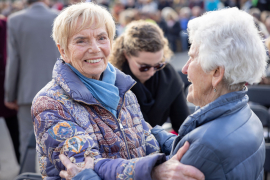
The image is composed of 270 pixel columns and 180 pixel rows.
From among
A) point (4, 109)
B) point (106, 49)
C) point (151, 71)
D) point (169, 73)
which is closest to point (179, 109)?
point (169, 73)

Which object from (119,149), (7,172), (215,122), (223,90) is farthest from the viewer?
(7,172)

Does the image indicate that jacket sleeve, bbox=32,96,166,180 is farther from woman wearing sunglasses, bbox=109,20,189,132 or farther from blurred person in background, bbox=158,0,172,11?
blurred person in background, bbox=158,0,172,11

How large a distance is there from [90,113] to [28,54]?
2237mm

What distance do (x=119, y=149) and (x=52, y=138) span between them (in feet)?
1.40

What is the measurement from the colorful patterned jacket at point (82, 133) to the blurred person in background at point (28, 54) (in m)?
1.90

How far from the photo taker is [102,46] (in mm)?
2029

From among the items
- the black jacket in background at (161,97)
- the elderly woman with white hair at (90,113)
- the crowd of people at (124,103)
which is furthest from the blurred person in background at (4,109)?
the elderly woman with white hair at (90,113)

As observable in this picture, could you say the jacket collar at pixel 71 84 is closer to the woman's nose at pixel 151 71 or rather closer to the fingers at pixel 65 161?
the fingers at pixel 65 161

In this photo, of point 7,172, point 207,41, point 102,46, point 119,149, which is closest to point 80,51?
point 102,46

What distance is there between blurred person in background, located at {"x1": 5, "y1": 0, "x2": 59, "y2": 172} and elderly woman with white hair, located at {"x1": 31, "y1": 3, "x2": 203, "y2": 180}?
1851mm

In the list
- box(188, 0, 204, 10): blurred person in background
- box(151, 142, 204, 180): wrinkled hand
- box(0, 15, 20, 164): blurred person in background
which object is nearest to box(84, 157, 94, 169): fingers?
box(151, 142, 204, 180): wrinkled hand

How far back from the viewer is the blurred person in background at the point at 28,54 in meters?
3.73

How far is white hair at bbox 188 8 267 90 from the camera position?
1531 mm

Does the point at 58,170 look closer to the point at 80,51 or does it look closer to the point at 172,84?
the point at 80,51
